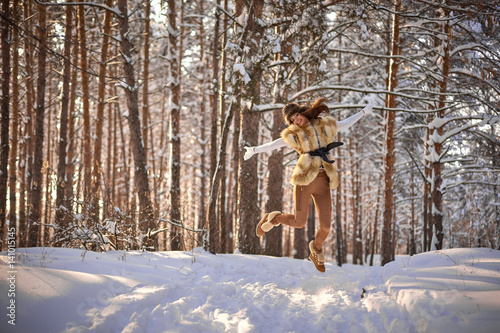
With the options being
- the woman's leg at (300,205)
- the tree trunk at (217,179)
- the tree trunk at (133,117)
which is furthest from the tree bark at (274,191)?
the woman's leg at (300,205)

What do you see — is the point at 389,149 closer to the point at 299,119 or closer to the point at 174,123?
the point at 299,119

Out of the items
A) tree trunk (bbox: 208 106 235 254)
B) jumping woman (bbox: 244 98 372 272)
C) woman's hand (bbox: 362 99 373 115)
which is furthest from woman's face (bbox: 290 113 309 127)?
tree trunk (bbox: 208 106 235 254)

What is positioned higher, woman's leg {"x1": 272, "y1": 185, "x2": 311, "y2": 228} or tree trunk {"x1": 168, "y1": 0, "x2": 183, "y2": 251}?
tree trunk {"x1": 168, "y1": 0, "x2": 183, "y2": 251}

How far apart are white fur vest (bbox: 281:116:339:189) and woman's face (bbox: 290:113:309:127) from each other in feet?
0.16

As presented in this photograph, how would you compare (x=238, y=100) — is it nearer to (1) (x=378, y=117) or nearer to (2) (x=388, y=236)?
(2) (x=388, y=236)

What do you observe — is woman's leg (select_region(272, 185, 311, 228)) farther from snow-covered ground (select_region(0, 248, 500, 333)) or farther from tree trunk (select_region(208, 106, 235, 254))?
tree trunk (select_region(208, 106, 235, 254))

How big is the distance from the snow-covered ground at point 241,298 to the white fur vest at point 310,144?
55.2 inches

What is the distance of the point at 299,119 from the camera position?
13.9 ft

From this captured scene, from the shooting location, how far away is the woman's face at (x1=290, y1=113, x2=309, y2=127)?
4.23m

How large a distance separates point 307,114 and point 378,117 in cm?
1181

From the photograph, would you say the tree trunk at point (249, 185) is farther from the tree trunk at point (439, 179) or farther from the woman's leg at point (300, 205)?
the tree trunk at point (439, 179)

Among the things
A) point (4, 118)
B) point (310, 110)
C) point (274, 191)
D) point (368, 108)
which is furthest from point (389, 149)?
point (4, 118)

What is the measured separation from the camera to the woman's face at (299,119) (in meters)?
4.23

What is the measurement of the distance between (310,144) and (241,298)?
207 centimetres
